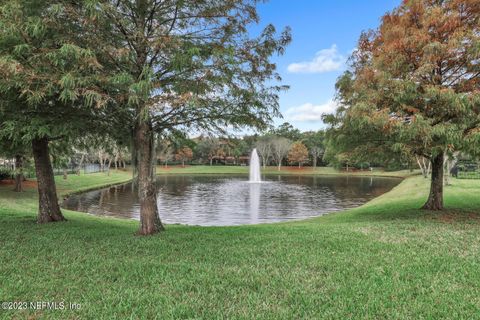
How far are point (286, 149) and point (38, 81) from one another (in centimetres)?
6115

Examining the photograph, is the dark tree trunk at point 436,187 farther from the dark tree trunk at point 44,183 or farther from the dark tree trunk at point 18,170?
the dark tree trunk at point 18,170

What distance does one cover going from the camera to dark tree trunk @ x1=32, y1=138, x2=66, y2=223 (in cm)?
1026

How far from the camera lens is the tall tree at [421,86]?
8.87 meters

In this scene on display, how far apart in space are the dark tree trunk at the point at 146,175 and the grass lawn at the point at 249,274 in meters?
0.59

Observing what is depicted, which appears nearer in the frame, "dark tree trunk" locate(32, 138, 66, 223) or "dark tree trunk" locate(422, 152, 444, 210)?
"dark tree trunk" locate(32, 138, 66, 223)

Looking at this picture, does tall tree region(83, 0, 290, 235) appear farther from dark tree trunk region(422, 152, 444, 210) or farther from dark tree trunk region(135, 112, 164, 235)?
dark tree trunk region(422, 152, 444, 210)

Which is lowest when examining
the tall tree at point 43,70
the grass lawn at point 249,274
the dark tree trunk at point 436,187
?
the grass lawn at point 249,274

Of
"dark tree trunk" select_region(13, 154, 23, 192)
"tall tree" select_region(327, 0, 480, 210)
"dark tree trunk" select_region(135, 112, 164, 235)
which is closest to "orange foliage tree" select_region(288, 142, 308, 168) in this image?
"dark tree trunk" select_region(13, 154, 23, 192)

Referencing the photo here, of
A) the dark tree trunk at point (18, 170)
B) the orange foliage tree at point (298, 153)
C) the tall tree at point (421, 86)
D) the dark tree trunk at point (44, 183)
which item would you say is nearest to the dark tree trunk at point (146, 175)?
the dark tree trunk at point (44, 183)

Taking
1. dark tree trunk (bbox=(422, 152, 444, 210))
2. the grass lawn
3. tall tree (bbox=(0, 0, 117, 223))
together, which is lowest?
the grass lawn

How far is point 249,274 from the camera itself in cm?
512

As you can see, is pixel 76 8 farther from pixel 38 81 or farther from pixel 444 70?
pixel 444 70

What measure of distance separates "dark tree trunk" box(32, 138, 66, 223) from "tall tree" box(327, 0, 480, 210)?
9.28m

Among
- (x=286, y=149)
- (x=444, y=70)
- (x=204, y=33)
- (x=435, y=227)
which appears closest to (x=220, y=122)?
(x=204, y=33)
